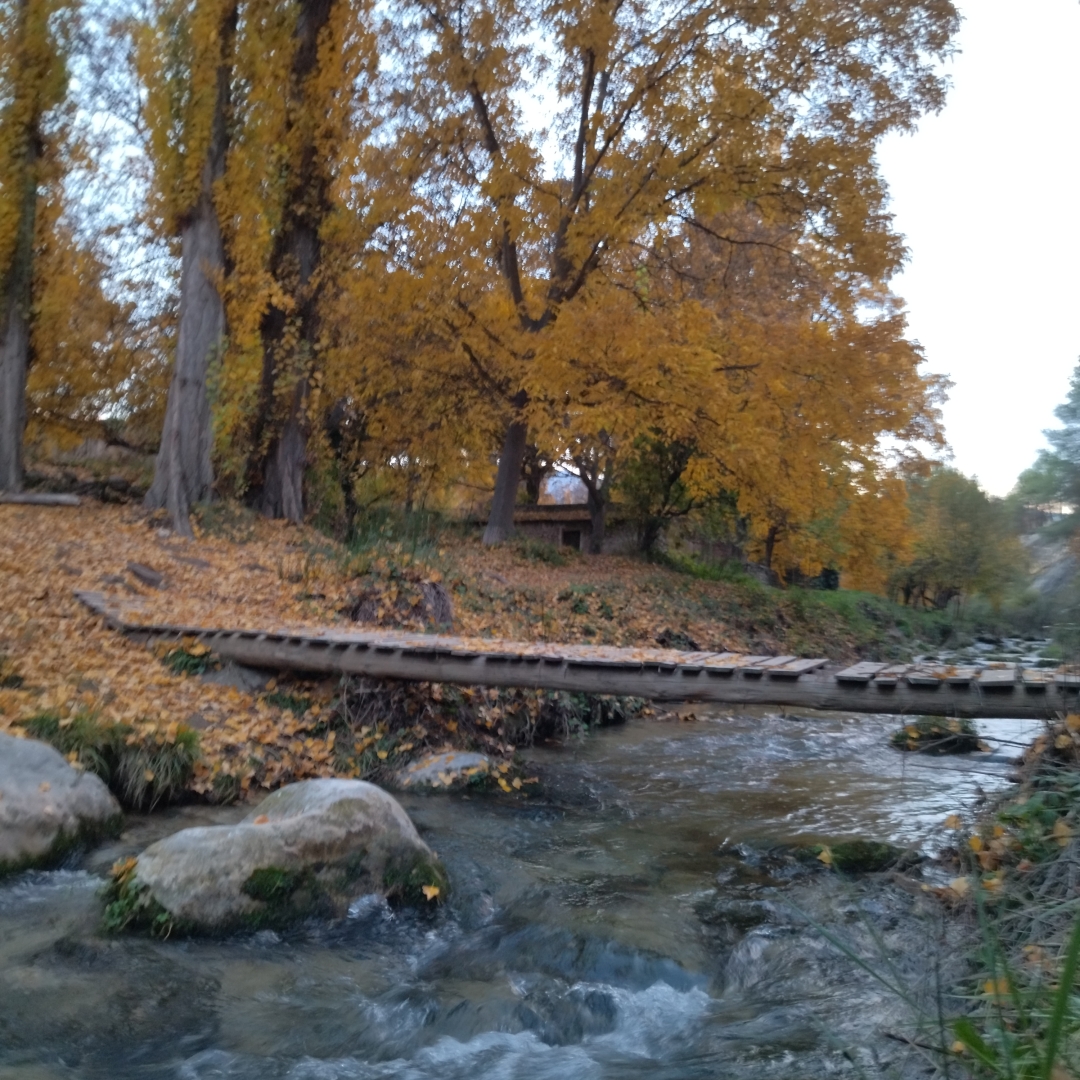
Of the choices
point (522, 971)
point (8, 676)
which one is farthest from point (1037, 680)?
point (8, 676)

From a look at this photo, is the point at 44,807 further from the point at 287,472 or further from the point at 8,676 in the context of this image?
the point at 287,472

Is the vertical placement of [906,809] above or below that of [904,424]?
below

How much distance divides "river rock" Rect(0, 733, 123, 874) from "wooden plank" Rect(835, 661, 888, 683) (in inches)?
192

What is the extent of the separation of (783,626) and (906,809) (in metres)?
12.0

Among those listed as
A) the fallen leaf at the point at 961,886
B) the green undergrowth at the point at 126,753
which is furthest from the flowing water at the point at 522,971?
the green undergrowth at the point at 126,753

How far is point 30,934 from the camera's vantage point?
4934mm

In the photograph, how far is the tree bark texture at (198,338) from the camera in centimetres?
1440

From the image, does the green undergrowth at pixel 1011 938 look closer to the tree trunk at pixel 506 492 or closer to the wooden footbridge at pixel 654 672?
the wooden footbridge at pixel 654 672

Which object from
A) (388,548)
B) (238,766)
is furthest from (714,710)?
(238,766)

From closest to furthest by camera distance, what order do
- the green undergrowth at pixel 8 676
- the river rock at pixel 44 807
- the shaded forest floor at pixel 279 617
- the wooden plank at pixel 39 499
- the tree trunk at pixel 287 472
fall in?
the river rock at pixel 44 807
the green undergrowth at pixel 8 676
the shaded forest floor at pixel 279 617
the wooden plank at pixel 39 499
the tree trunk at pixel 287 472

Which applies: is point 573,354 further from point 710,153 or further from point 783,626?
point 783,626

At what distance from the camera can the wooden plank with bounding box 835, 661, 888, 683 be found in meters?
6.86

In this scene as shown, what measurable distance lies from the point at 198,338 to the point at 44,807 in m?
9.99

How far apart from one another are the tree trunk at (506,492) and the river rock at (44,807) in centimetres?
1272
